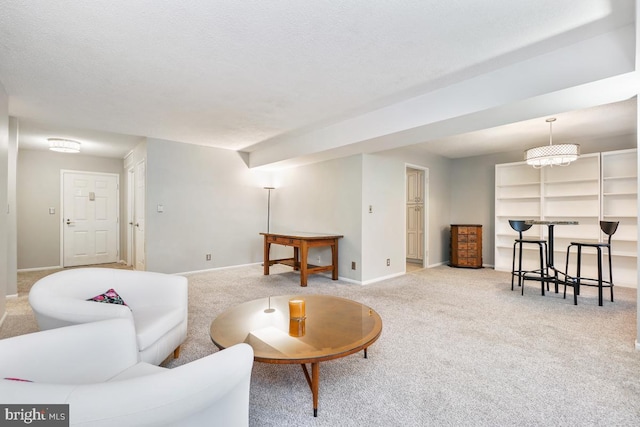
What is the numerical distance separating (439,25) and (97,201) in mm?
7222

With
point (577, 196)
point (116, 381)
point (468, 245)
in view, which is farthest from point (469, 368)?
point (577, 196)

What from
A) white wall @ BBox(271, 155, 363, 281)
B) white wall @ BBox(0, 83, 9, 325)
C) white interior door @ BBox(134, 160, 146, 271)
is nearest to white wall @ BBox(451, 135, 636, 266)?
white wall @ BBox(271, 155, 363, 281)

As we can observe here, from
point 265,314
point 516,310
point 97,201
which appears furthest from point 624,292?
point 97,201

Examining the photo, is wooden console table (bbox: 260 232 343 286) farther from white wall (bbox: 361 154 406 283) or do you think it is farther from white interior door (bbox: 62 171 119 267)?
white interior door (bbox: 62 171 119 267)

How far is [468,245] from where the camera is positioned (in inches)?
235

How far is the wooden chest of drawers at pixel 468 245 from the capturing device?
19.5ft

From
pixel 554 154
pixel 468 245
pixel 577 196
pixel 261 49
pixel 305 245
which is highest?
pixel 261 49

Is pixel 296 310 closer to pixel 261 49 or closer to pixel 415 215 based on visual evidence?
pixel 261 49

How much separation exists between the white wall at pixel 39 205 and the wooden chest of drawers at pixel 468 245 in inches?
319

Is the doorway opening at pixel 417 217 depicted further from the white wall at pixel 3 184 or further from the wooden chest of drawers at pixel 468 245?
the white wall at pixel 3 184

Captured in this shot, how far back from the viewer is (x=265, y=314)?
214cm

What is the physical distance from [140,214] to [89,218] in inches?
80.0

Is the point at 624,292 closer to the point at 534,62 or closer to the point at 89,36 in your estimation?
the point at 534,62

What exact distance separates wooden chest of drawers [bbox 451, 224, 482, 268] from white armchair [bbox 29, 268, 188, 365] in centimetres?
540
